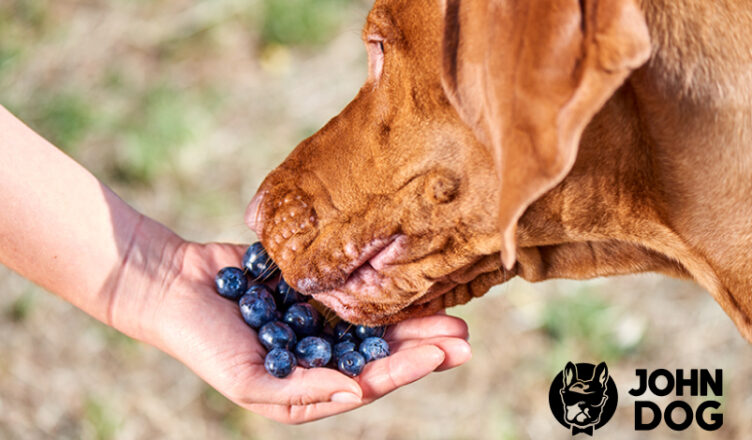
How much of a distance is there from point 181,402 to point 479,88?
313 cm

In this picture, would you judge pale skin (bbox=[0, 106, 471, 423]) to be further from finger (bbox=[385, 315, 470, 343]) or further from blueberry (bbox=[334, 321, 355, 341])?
blueberry (bbox=[334, 321, 355, 341])

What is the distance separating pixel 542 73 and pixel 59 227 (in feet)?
6.86

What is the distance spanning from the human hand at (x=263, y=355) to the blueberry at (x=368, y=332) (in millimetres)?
59

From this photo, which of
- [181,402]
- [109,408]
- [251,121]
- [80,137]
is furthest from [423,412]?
[80,137]

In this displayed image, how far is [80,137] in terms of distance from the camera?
575 cm

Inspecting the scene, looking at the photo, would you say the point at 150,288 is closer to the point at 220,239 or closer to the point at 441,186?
the point at 441,186

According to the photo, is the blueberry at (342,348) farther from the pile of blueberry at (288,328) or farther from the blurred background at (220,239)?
the blurred background at (220,239)

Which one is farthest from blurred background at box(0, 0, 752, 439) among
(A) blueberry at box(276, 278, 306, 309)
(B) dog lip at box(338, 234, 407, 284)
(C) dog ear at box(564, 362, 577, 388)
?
(B) dog lip at box(338, 234, 407, 284)

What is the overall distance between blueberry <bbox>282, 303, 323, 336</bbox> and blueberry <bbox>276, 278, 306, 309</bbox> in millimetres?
64

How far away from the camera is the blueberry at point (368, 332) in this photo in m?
3.10

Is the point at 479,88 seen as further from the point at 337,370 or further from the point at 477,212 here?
the point at 337,370

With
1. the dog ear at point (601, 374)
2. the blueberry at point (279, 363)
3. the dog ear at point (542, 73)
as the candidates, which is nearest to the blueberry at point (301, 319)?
the blueberry at point (279, 363)

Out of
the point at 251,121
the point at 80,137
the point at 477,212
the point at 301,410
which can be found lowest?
the point at 301,410

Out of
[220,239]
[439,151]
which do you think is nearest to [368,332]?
[439,151]
